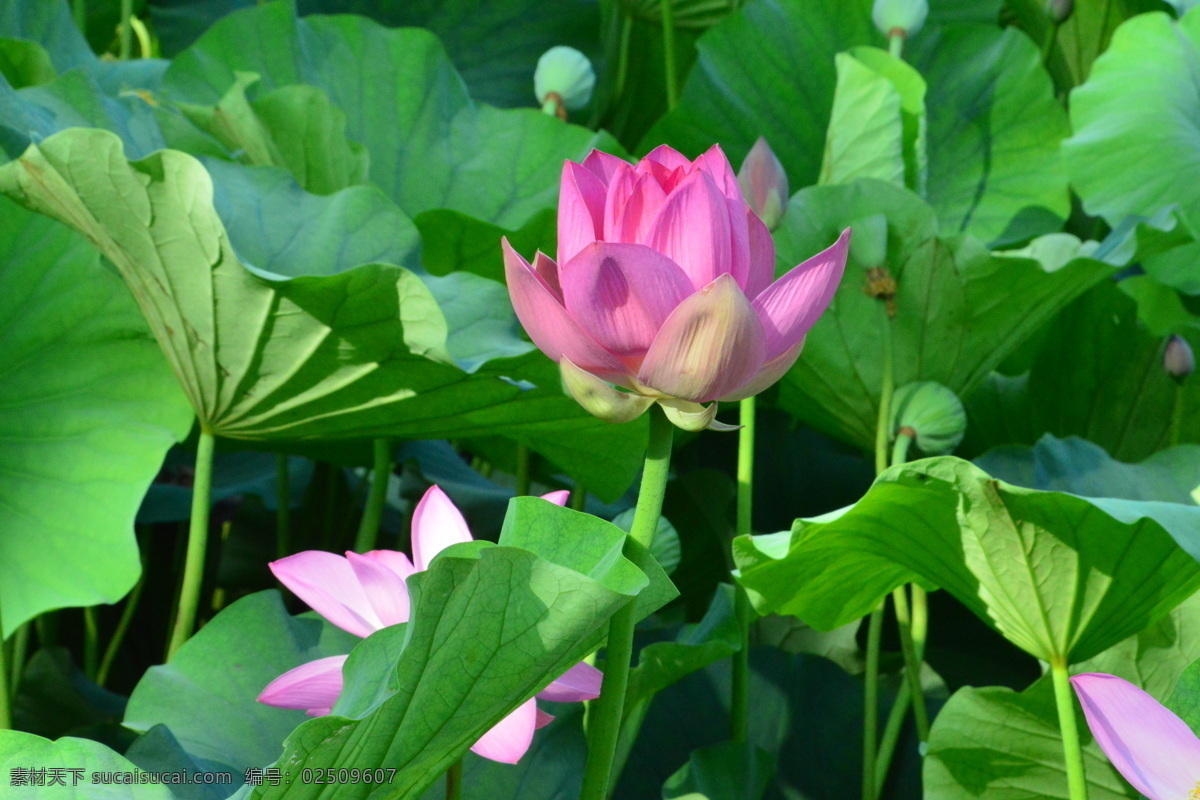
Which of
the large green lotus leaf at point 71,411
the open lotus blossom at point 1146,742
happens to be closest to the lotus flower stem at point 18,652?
the large green lotus leaf at point 71,411

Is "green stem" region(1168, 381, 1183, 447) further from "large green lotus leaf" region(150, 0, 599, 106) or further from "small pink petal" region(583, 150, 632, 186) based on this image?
"large green lotus leaf" region(150, 0, 599, 106)

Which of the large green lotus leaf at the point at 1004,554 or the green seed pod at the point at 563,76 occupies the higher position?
the green seed pod at the point at 563,76

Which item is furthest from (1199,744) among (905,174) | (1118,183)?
(1118,183)

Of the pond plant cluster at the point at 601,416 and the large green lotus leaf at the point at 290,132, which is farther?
the large green lotus leaf at the point at 290,132

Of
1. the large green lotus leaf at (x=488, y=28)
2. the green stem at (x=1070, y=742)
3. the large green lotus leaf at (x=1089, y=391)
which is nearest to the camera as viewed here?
the green stem at (x=1070, y=742)

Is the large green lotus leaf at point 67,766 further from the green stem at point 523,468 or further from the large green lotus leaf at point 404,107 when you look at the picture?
the large green lotus leaf at point 404,107

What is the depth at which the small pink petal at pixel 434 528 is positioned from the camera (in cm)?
55

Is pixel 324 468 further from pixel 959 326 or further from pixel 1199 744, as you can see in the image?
pixel 1199 744

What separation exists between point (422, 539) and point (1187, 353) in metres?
0.74

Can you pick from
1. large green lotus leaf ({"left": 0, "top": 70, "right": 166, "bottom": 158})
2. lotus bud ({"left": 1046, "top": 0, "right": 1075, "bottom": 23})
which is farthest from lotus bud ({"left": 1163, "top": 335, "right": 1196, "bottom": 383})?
large green lotus leaf ({"left": 0, "top": 70, "right": 166, "bottom": 158})

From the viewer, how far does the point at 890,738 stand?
34.6 inches

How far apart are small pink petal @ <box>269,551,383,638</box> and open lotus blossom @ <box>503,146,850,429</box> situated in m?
0.19

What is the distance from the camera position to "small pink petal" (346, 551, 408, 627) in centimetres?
51

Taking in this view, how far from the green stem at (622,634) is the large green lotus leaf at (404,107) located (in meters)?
0.80
